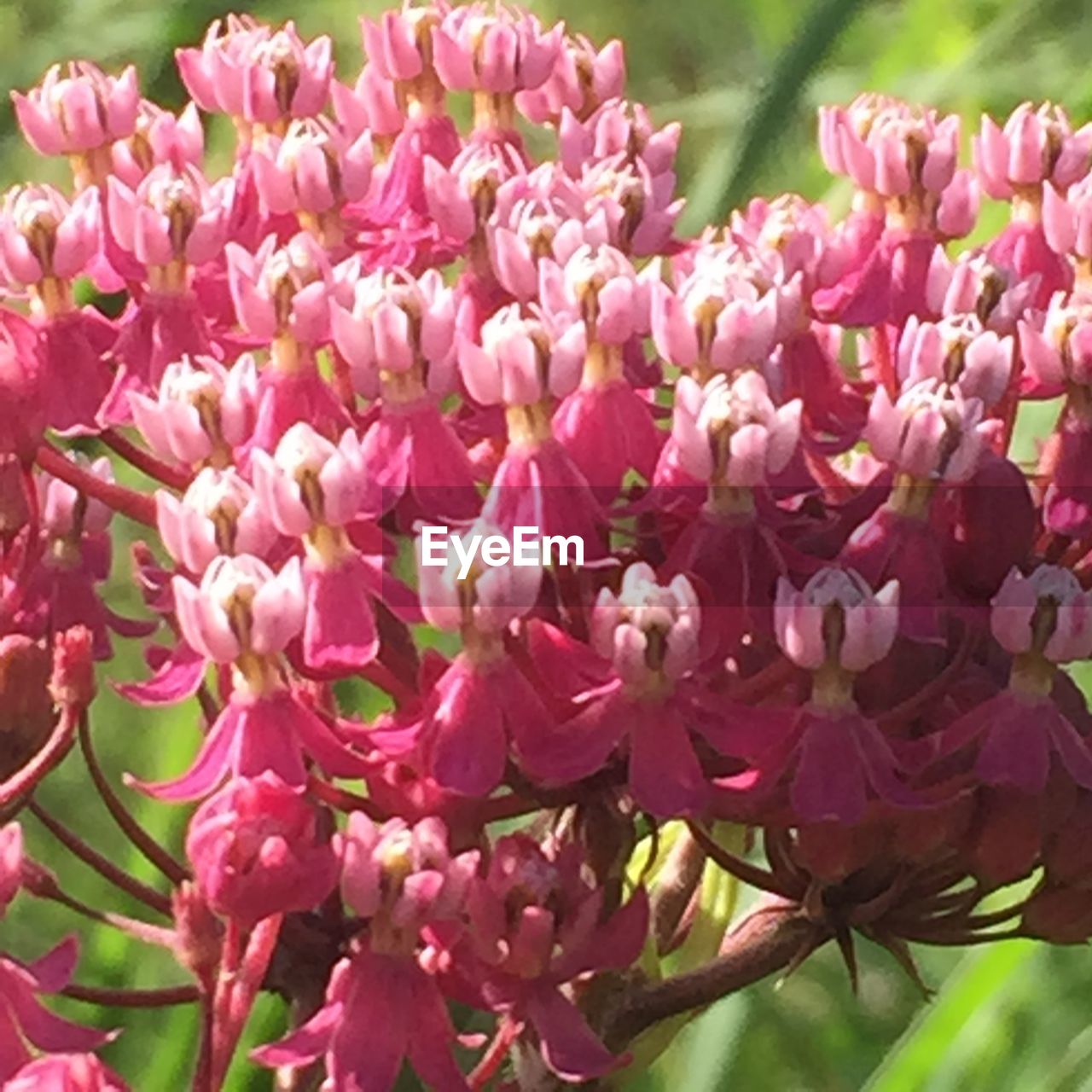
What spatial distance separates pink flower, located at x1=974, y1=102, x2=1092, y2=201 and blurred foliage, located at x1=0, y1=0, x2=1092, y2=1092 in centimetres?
23

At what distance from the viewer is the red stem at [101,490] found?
78cm

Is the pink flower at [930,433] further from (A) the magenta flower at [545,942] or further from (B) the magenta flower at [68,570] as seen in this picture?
(B) the magenta flower at [68,570]

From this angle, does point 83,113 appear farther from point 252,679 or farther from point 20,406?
point 252,679

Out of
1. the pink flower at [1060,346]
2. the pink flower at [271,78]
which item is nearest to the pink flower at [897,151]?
the pink flower at [1060,346]

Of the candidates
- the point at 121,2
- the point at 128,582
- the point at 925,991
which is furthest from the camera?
the point at 121,2

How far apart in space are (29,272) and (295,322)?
0.41ft

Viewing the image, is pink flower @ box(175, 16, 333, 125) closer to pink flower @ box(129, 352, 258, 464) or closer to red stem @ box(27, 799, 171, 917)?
pink flower @ box(129, 352, 258, 464)

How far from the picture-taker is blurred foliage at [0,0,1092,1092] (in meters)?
1.22

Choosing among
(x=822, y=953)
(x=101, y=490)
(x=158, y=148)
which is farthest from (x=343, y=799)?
(x=822, y=953)

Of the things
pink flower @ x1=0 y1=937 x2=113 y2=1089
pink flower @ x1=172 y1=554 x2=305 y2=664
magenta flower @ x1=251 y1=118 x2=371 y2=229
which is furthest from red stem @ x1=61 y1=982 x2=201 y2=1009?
magenta flower @ x1=251 y1=118 x2=371 y2=229

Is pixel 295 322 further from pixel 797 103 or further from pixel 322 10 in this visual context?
pixel 322 10

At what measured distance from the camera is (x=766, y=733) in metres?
0.74

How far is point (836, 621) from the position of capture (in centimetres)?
74

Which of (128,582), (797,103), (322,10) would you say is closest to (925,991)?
(797,103)
